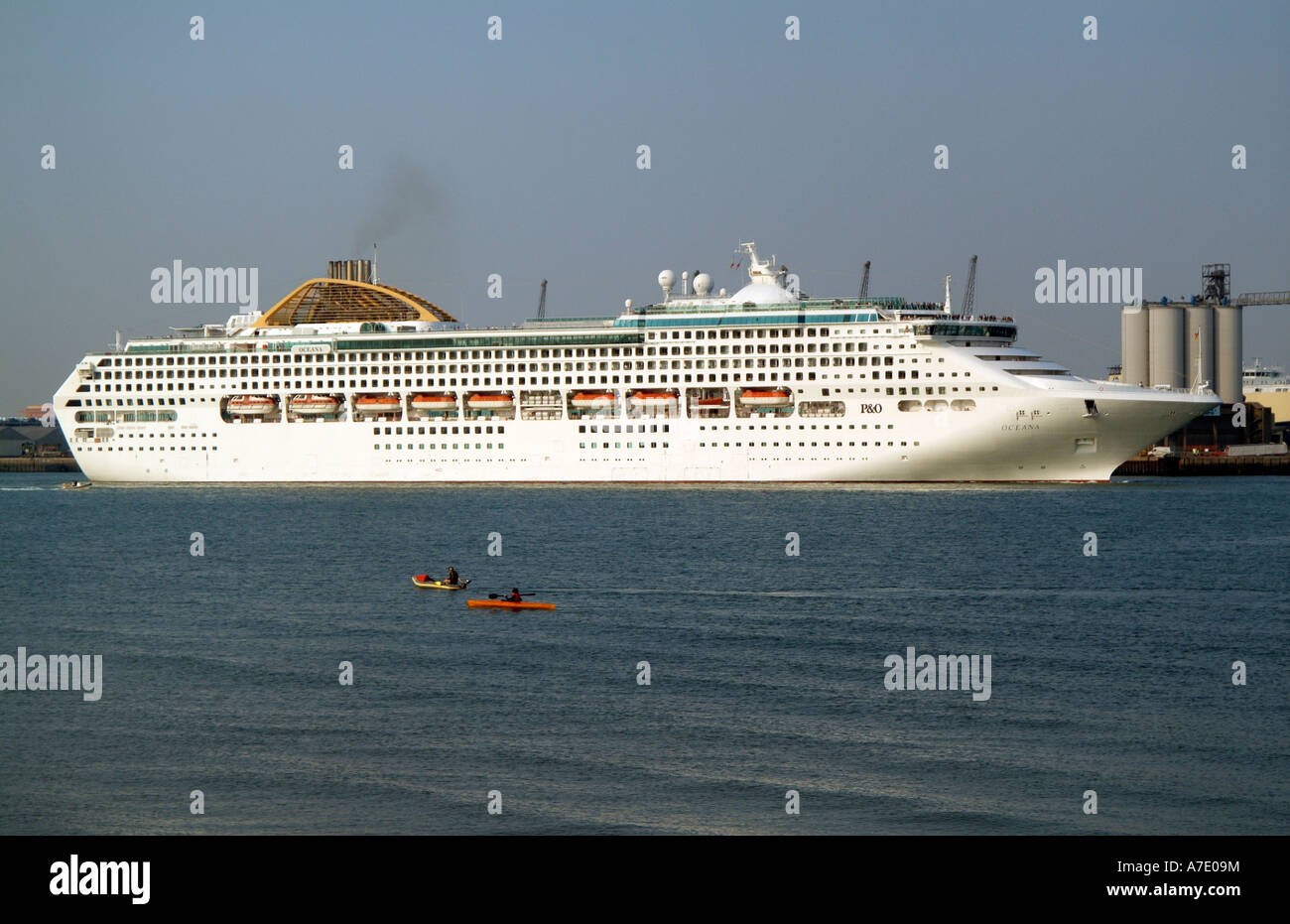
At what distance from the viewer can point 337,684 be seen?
29281 millimetres

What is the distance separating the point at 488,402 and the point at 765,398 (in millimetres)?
15795

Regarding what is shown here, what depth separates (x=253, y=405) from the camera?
8625cm

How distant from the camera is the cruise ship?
71812 millimetres

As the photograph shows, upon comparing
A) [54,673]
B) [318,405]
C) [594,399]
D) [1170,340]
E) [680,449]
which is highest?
[1170,340]

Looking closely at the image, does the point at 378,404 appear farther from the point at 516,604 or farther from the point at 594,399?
the point at 516,604

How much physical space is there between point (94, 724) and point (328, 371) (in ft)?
197

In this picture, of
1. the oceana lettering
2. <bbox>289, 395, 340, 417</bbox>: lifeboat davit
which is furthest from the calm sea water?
<bbox>289, 395, 340, 417</bbox>: lifeboat davit

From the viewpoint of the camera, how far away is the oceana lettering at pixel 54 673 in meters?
29.8

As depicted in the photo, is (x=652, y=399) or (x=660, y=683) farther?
(x=652, y=399)

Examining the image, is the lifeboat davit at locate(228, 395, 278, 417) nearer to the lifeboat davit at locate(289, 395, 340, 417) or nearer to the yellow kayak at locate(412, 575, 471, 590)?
the lifeboat davit at locate(289, 395, 340, 417)

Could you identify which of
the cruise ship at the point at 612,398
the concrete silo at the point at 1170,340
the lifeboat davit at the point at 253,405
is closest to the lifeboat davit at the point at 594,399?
the cruise ship at the point at 612,398

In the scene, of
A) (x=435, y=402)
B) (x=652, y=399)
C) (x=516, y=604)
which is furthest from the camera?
(x=435, y=402)

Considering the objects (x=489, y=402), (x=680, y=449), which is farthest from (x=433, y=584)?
(x=489, y=402)

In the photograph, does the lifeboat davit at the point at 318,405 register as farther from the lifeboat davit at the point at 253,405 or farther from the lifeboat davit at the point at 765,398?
the lifeboat davit at the point at 765,398
